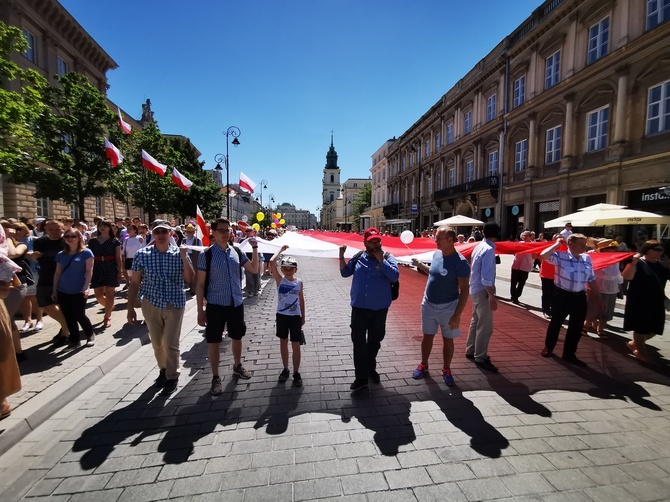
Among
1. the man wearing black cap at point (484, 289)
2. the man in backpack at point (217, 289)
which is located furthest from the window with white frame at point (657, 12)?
the man in backpack at point (217, 289)

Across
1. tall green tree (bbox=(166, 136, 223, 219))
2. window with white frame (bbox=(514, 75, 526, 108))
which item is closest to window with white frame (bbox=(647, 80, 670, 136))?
window with white frame (bbox=(514, 75, 526, 108))

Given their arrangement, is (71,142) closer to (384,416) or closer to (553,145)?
(384,416)

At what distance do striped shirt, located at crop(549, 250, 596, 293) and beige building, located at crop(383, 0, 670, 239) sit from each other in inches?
568

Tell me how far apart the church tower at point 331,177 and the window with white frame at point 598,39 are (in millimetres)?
130116

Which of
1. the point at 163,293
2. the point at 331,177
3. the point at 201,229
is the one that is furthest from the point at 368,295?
the point at 331,177

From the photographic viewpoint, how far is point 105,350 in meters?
5.04

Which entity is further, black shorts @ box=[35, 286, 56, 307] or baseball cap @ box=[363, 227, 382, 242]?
black shorts @ box=[35, 286, 56, 307]

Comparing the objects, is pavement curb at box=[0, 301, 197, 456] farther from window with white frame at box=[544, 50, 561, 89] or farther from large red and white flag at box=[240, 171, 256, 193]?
window with white frame at box=[544, 50, 561, 89]

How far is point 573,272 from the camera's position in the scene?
4820 millimetres

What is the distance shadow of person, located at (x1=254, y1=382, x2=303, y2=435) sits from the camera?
132 inches

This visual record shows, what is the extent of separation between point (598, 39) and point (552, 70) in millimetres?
3638

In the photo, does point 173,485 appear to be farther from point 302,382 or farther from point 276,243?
point 276,243

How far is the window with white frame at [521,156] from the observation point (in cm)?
2458

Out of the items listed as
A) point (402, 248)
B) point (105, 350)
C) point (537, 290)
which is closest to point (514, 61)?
point (537, 290)
